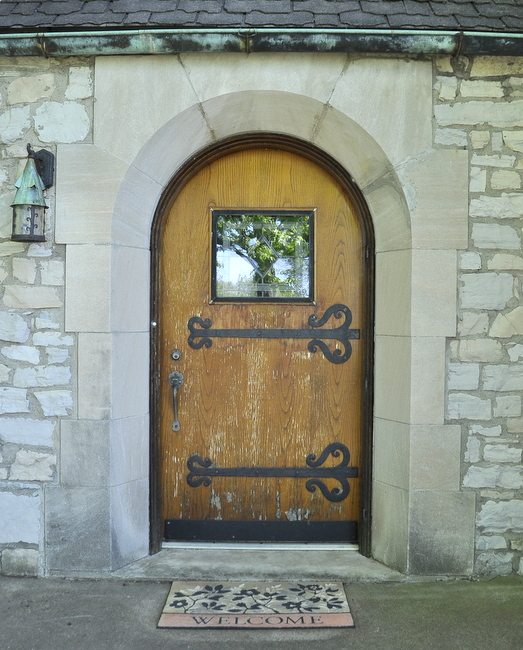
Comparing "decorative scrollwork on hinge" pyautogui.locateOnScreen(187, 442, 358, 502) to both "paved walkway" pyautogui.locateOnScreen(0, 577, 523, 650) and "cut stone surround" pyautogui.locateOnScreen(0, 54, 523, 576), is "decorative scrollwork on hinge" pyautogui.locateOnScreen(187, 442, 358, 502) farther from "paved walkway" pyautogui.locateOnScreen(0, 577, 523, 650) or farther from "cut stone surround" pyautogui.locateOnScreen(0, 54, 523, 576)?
"paved walkway" pyautogui.locateOnScreen(0, 577, 523, 650)

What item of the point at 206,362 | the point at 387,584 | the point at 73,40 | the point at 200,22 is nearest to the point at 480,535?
the point at 387,584

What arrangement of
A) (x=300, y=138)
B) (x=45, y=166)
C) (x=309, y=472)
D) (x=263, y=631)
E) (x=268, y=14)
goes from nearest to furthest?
(x=263, y=631) → (x=268, y=14) → (x=45, y=166) → (x=300, y=138) → (x=309, y=472)

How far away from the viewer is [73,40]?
296cm

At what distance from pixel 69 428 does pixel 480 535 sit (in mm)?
2168

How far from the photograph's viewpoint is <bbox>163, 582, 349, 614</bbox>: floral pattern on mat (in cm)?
279

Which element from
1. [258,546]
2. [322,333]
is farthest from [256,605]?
[322,333]

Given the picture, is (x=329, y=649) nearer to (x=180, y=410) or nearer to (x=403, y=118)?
(x=180, y=410)

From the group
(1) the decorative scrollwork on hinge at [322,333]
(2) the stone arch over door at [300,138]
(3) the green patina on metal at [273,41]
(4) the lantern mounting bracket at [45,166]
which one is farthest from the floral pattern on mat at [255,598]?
(3) the green patina on metal at [273,41]

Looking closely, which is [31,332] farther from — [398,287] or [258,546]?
[398,287]

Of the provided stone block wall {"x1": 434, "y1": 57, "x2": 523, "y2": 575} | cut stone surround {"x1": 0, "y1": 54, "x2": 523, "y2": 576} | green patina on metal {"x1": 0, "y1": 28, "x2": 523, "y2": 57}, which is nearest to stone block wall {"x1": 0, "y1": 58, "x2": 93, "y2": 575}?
cut stone surround {"x1": 0, "y1": 54, "x2": 523, "y2": 576}

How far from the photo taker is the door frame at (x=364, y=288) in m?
3.36

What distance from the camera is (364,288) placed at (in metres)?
3.41

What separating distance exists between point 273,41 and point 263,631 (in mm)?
2713

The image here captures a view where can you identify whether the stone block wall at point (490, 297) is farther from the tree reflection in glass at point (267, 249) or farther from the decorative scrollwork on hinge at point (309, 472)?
the tree reflection in glass at point (267, 249)
